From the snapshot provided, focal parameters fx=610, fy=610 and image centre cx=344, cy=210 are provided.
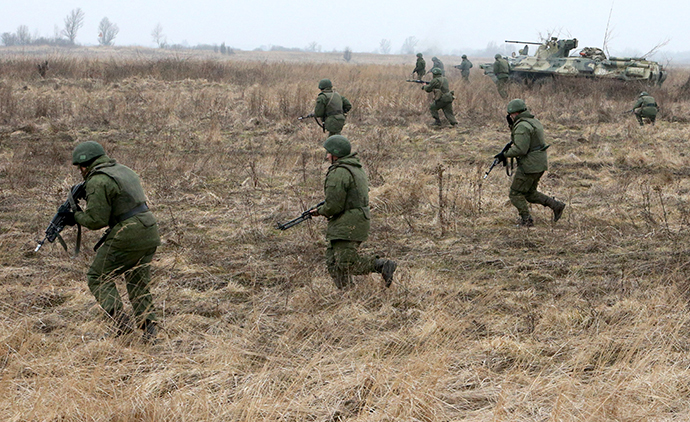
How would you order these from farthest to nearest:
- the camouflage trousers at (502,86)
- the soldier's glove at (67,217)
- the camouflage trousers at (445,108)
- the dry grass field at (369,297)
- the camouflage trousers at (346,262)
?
the camouflage trousers at (502,86) < the camouflage trousers at (445,108) < the camouflage trousers at (346,262) < the soldier's glove at (67,217) < the dry grass field at (369,297)

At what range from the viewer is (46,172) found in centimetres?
862

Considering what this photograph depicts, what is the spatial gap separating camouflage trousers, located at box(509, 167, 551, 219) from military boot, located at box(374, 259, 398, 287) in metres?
2.73

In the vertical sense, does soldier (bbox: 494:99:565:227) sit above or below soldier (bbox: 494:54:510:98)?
below

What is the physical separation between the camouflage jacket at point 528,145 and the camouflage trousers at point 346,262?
9.01 ft

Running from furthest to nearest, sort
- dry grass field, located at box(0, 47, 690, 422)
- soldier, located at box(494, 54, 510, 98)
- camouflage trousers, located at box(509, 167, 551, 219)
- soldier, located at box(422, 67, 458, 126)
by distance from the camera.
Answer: soldier, located at box(494, 54, 510, 98)
soldier, located at box(422, 67, 458, 126)
camouflage trousers, located at box(509, 167, 551, 219)
dry grass field, located at box(0, 47, 690, 422)

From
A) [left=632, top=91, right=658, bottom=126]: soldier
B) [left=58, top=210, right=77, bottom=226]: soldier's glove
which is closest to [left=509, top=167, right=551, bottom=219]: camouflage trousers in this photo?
[left=58, top=210, right=77, bottom=226]: soldier's glove

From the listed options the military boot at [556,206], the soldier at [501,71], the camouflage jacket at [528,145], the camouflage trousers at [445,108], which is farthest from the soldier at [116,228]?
the soldier at [501,71]

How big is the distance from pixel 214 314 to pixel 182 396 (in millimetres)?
1359

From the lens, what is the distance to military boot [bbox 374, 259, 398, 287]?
15.0ft

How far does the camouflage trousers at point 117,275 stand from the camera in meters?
3.98

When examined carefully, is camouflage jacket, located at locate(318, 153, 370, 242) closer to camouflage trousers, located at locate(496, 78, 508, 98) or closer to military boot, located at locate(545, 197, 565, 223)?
military boot, located at locate(545, 197, 565, 223)

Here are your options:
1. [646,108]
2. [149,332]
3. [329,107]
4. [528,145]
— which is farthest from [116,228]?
[646,108]

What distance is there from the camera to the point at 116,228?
4020mm

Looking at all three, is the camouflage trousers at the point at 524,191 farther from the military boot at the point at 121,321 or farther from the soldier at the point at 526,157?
the military boot at the point at 121,321
